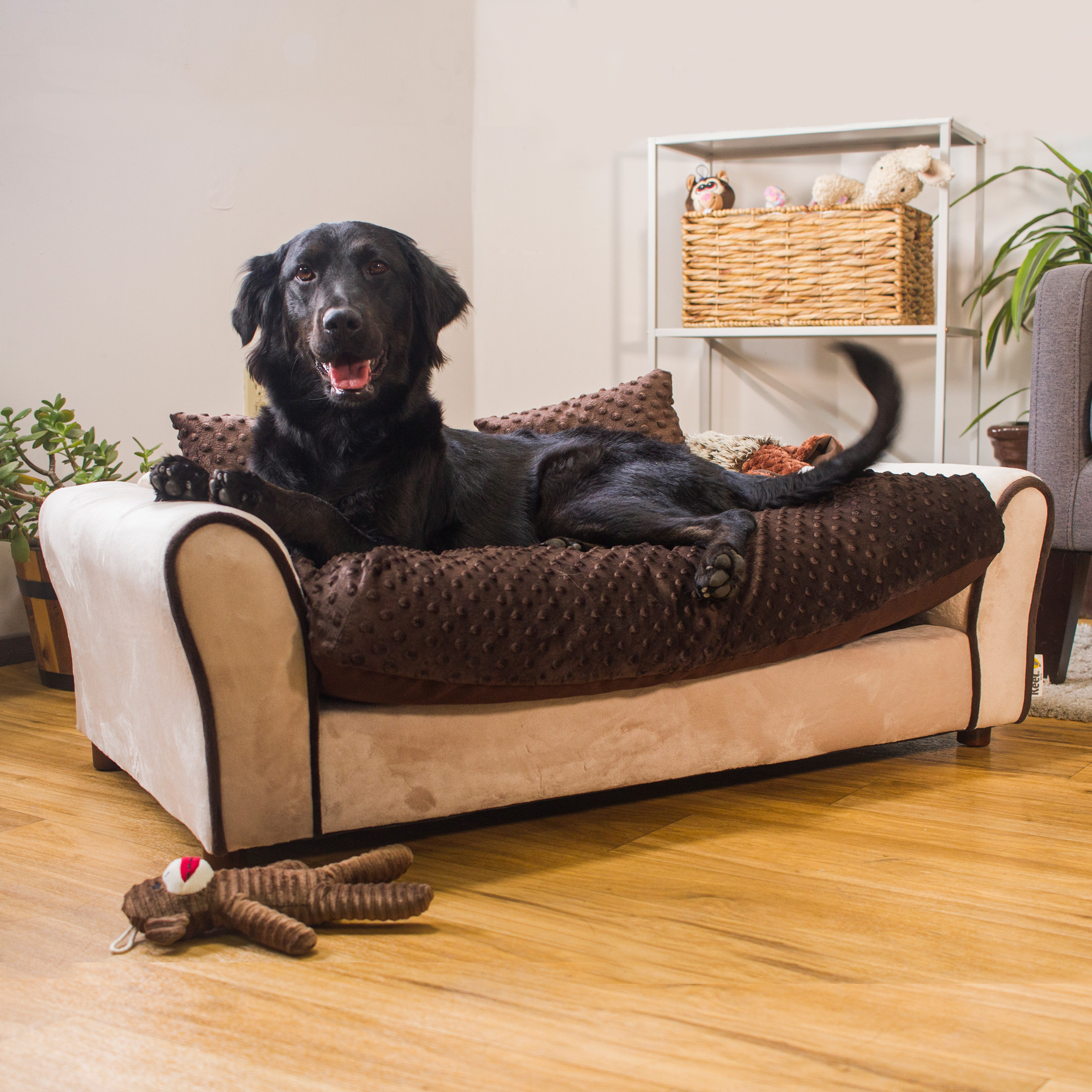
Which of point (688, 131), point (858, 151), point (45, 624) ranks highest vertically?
point (688, 131)

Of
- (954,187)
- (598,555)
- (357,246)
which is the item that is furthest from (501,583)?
(954,187)

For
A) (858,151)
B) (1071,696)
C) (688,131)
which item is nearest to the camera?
(1071,696)

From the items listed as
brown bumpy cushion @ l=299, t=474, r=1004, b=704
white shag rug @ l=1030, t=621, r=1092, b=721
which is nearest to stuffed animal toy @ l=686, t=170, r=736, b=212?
white shag rug @ l=1030, t=621, r=1092, b=721

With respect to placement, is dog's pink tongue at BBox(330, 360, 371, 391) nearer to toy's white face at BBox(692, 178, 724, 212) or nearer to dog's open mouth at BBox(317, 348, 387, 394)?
dog's open mouth at BBox(317, 348, 387, 394)

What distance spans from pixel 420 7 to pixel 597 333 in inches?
51.0

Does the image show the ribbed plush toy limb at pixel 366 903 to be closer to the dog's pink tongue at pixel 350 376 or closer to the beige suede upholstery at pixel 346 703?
the beige suede upholstery at pixel 346 703

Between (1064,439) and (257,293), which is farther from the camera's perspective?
(1064,439)

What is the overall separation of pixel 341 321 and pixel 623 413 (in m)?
0.75

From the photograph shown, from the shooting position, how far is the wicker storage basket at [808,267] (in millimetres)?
3262

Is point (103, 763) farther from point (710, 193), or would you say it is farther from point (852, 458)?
point (710, 193)

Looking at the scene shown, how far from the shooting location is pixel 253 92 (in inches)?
130

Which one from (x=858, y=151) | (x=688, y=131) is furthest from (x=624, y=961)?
(x=688, y=131)

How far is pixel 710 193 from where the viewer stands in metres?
3.50

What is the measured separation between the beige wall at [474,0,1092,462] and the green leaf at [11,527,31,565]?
2266mm
